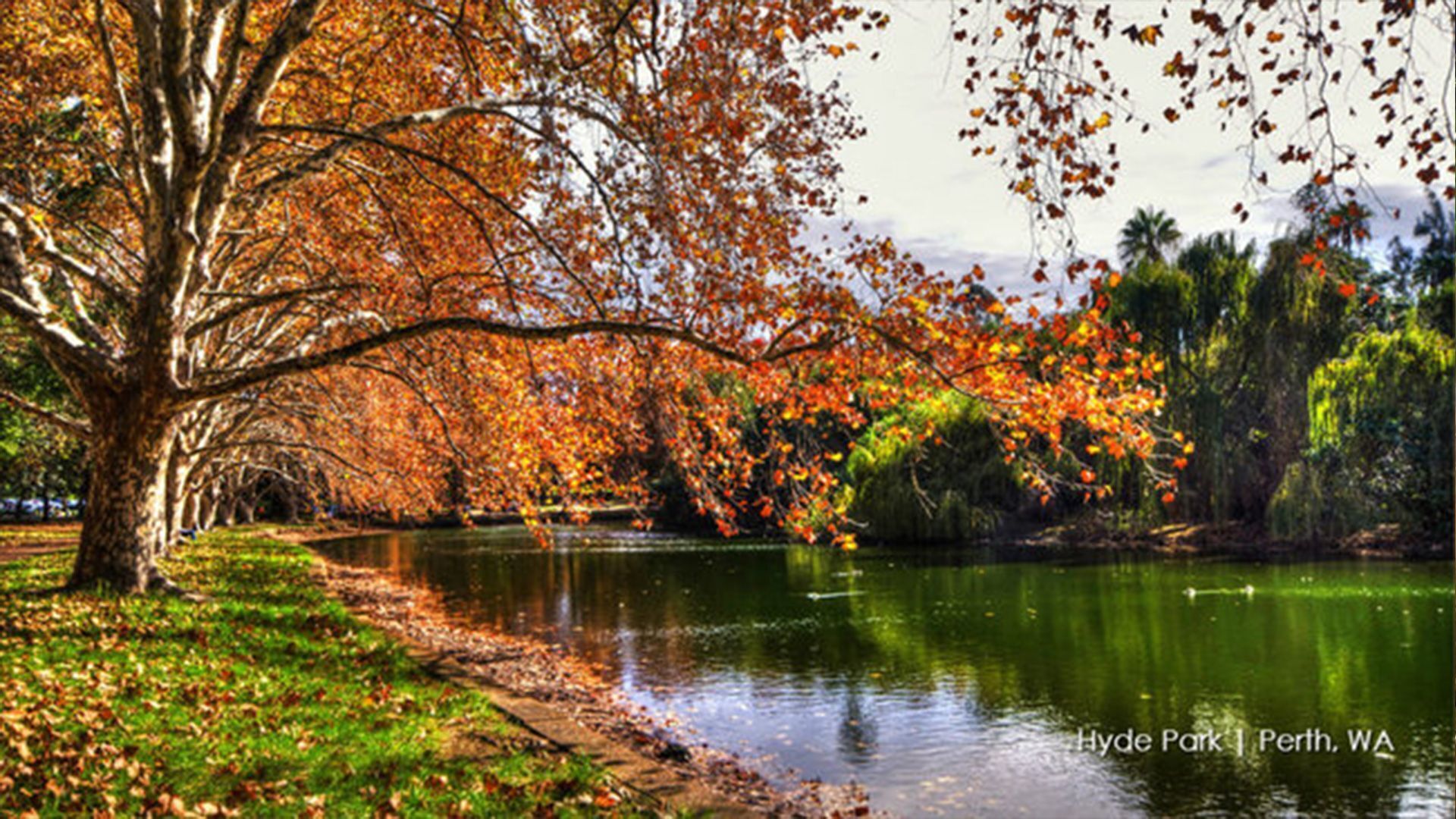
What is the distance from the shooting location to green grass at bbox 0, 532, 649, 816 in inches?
212

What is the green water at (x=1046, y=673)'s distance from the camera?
9.21 metres

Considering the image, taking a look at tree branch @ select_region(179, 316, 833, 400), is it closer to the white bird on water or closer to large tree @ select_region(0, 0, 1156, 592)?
large tree @ select_region(0, 0, 1156, 592)

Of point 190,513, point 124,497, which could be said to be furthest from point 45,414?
point 190,513

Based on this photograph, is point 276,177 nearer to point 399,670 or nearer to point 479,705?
point 399,670

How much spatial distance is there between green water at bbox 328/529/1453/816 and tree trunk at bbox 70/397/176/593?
627 centimetres

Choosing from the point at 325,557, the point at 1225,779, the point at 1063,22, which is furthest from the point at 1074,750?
the point at 325,557

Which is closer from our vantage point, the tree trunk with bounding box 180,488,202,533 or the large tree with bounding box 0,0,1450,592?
the large tree with bounding box 0,0,1450,592

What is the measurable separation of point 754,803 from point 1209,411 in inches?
1161

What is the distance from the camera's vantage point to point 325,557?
33.5 meters

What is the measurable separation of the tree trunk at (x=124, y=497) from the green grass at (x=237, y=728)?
925mm

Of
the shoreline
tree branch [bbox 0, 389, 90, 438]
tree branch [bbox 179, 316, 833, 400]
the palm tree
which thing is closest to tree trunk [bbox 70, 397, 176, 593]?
tree branch [bbox 0, 389, 90, 438]

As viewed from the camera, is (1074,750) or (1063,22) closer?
(1063,22)

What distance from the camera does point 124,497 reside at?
11.7 meters

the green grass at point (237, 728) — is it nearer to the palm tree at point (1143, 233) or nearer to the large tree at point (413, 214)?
the large tree at point (413, 214)
